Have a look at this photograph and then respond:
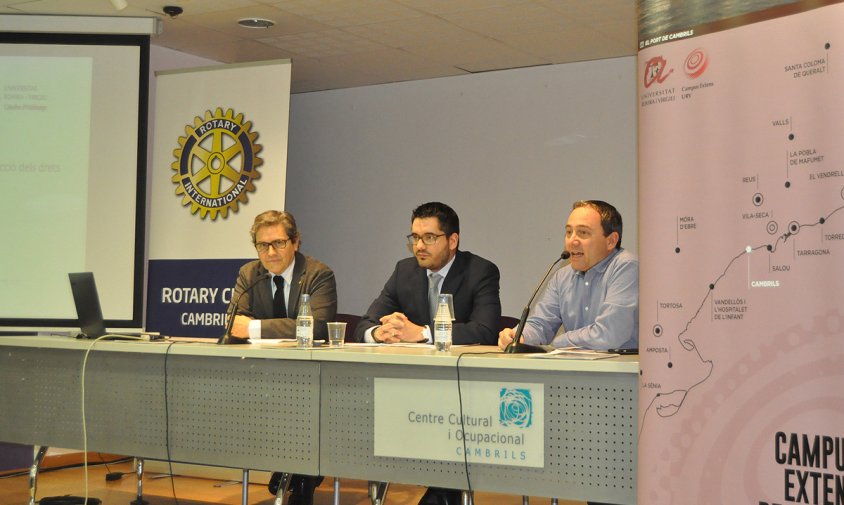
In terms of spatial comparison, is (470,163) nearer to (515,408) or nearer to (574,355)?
(574,355)

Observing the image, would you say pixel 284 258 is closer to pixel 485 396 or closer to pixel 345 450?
pixel 345 450

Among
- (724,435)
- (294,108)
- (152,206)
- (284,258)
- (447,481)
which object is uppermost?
(294,108)

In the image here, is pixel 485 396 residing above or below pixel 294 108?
below

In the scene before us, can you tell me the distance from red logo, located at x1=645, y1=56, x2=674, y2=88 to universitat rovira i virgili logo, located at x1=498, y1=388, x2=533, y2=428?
1027mm

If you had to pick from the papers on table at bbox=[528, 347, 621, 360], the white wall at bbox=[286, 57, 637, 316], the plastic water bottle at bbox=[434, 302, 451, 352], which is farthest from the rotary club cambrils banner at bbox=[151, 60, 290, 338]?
the papers on table at bbox=[528, 347, 621, 360]

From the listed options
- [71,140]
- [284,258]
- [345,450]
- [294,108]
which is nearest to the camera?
[345,450]

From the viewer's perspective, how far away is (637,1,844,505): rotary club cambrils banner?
208 centimetres

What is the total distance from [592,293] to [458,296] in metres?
0.69

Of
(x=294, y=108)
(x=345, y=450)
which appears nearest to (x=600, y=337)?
(x=345, y=450)

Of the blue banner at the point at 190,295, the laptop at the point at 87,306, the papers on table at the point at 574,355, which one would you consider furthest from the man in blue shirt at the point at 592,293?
the blue banner at the point at 190,295

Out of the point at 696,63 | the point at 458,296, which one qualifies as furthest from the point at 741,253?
the point at 458,296

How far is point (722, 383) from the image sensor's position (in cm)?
227

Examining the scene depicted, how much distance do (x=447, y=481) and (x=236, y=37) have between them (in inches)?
152

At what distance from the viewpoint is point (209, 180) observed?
5668mm
